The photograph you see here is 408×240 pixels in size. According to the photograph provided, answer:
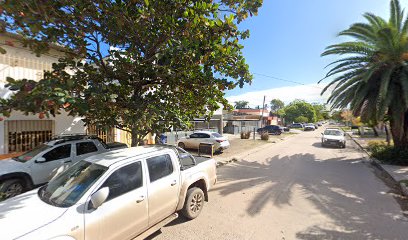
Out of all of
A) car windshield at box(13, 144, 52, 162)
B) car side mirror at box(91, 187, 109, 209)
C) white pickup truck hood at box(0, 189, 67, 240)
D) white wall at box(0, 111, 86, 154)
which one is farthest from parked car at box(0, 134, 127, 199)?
car side mirror at box(91, 187, 109, 209)

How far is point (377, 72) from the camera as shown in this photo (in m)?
11.1

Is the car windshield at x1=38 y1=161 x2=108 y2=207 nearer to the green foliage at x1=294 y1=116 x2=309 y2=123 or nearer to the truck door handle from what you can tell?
the truck door handle

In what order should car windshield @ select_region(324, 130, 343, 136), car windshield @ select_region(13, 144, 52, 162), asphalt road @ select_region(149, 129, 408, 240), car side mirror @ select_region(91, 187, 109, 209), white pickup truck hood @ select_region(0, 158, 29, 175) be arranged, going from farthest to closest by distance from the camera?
1. car windshield @ select_region(324, 130, 343, 136)
2. car windshield @ select_region(13, 144, 52, 162)
3. white pickup truck hood @ select_region(0, 158, 29, 175)
4. asphalt road @ select_region(149, 129, 408, 240)
5. car side mirror @ select_region(91, 187, 109, 209)

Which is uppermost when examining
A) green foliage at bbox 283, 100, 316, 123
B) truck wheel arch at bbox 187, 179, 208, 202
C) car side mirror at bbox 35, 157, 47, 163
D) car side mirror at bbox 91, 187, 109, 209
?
green foliage at bbox 283, 100, 316, 123

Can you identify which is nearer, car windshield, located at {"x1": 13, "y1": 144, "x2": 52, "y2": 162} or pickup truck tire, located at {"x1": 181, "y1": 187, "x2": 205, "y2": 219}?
pickup truck tire, located at {"x1": 181, "y1": 187, "x2": 205, "y2": 219}

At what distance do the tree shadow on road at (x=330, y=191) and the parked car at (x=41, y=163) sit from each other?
4592 mm

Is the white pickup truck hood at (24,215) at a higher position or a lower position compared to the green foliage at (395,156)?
higher

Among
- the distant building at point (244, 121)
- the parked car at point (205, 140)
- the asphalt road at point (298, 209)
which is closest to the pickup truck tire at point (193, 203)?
the asphalt road at point (298, 209)

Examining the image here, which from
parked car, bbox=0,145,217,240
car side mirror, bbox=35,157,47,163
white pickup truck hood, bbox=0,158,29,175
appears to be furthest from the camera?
car side mirror, bbox=35,157,47,163

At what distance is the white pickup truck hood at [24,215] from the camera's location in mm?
2480

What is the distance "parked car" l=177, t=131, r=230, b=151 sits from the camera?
1404cm

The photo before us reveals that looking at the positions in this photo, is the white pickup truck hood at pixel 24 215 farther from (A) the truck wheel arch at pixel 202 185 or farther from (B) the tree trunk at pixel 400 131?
(B) the tree trunk at pixel 400 131

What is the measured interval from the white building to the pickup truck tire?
20.3 ft

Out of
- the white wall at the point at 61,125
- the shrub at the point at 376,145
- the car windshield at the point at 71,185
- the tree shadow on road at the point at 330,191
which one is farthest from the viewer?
the shrub at the point at 376,145
